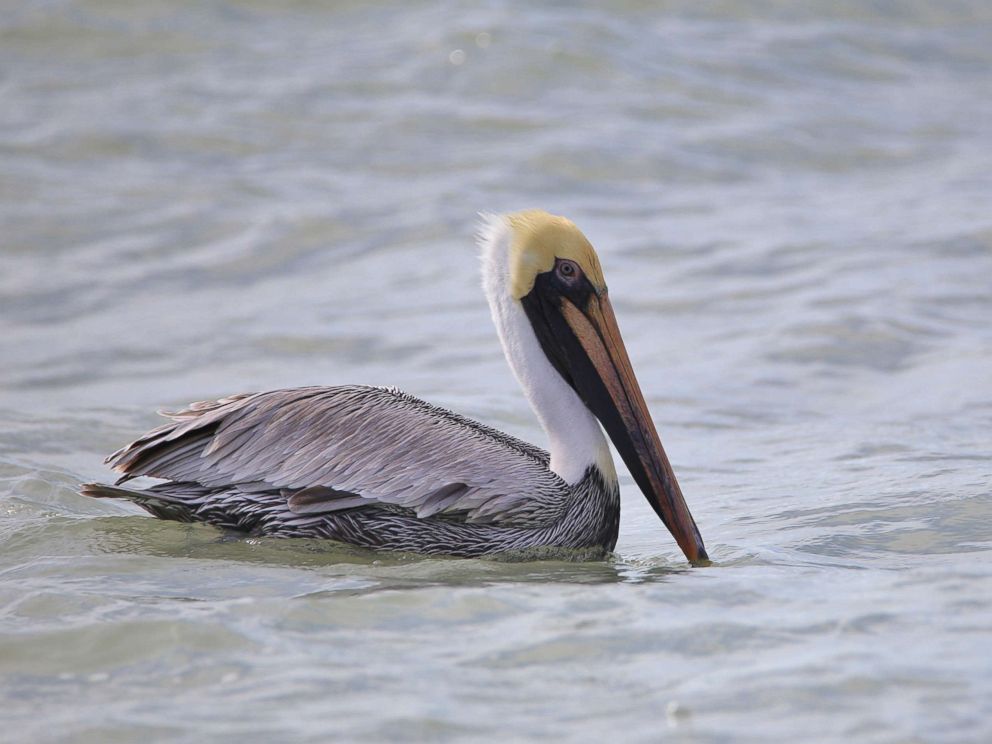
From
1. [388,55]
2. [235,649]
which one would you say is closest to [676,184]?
[388,55]

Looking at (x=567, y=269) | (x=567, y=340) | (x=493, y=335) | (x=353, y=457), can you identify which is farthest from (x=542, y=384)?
(x=493, y=335)

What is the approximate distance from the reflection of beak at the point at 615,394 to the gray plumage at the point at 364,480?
0.15 m

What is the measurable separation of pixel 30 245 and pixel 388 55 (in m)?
4.62

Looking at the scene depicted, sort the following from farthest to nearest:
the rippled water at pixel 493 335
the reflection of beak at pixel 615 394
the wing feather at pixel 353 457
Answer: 1. the reflection of beak at pixel 615 394
2. the wing feather at pixel 353 457
3. the rippled water at pixel 493 335

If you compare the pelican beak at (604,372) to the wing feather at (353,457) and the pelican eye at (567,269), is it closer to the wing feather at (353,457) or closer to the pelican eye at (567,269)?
the pelican eye at (567,269)

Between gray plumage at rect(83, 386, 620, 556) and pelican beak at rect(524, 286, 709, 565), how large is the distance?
0.51ft

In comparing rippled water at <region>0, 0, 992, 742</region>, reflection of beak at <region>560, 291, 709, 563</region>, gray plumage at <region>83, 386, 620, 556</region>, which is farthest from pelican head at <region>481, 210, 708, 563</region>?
rippled water at <region>0, 0, 992, 742</region>

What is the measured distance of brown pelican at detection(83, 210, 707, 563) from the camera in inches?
188

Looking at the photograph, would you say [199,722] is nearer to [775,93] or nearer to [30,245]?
[30,245]

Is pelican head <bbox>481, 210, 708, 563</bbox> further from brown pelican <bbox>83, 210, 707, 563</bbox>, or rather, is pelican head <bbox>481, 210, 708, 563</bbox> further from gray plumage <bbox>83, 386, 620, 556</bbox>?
gray plumage <bbox>83, 386, 620, 556</bbox>

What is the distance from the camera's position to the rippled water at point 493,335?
3.46 metres

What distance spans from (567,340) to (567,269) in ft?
0.82

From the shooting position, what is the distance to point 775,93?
13266mm

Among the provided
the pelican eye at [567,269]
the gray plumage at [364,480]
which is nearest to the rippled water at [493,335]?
the gray plumage at [364,480]
